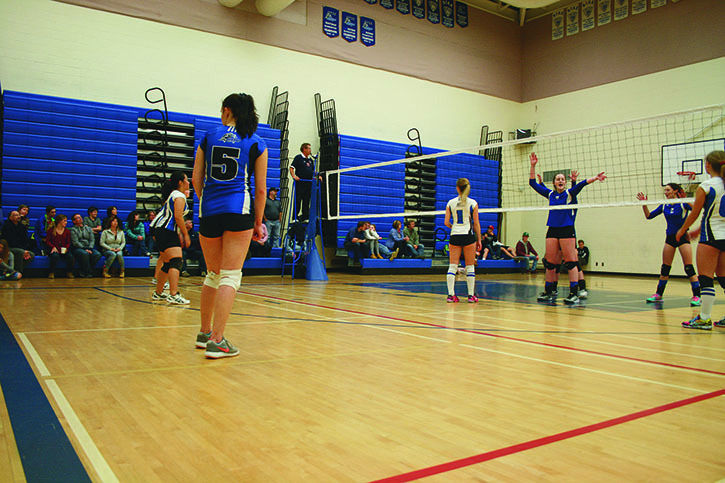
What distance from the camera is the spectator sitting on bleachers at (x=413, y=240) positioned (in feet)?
46.4

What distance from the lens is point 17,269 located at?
8984 mm

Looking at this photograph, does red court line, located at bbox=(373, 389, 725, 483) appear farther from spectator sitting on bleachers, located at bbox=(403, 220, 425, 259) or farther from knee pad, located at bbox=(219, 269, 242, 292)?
spectator sitting on bleachers, located at bbox=(403, 220, 425, 259)

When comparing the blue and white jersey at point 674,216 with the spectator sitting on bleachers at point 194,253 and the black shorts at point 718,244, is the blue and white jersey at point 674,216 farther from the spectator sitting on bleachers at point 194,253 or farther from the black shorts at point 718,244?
the spectator sitting on bleachers at point 194,253

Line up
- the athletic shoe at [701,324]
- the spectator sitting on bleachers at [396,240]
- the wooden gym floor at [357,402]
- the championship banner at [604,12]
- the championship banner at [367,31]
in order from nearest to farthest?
the wooden gym floor at [357,402], the athletic shoe at [701,324], the spectator sitting on bleachers at [396,240], the championship banner at [367,31], the championship banner at [604,12]

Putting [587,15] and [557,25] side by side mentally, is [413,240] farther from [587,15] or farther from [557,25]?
[587,15]

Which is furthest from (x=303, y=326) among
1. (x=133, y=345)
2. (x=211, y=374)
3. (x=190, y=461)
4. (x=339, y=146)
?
(x=339, y=146)

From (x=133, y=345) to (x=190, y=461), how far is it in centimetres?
→ 212

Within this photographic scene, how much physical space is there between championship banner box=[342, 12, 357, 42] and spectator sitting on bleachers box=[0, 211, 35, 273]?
951 centimetres

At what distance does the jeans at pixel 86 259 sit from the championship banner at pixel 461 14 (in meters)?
13.1

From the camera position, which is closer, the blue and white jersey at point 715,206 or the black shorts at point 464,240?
the blue and white jersey at point 715,206

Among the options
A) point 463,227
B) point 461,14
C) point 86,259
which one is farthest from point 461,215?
point 461,14

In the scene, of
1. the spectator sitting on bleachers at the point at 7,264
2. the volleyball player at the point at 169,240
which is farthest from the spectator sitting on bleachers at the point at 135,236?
the volleyball player at the point at 169,240

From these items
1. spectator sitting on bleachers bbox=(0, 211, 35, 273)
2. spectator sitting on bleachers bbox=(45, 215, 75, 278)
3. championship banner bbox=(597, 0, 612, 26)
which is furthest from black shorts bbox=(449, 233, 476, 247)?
championship banner bbox=(597, 0, 612, 26)

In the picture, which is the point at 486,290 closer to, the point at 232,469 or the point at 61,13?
the point at 232,469
